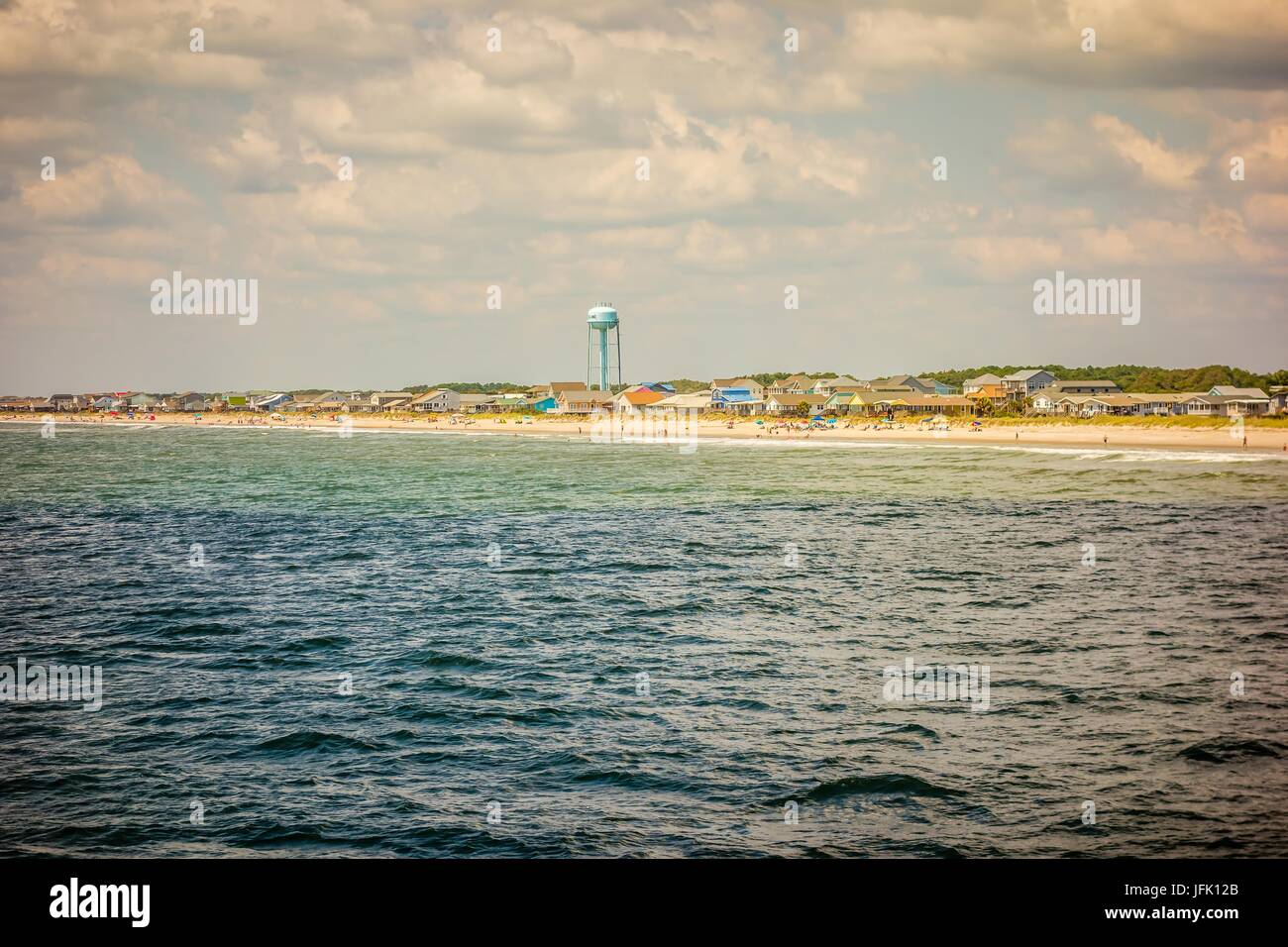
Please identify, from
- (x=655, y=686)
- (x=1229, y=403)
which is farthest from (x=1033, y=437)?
(x=655, y=686)

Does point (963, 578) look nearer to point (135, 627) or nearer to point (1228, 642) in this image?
point (1228, 642)

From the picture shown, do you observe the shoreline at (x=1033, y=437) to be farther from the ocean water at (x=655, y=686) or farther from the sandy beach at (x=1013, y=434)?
the ocean water at (x=655, y=686)

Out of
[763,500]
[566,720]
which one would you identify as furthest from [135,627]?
[763,500]

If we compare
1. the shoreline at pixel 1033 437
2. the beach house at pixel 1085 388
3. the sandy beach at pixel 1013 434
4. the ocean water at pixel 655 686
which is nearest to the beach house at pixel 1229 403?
the sandy beach at pixel 1013 434

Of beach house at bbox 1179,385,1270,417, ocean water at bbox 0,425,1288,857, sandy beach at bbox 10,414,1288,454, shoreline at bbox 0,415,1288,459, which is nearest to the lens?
ocean water at bbox 0,425,1288,857

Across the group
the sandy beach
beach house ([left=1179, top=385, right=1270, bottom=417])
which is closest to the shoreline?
the sandy beach

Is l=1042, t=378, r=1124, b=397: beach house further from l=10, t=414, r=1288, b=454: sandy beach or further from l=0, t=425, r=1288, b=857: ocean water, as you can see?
l=0, t=425, r=1288, b=857: ocean water

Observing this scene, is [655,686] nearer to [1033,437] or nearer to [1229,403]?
[1033,437]

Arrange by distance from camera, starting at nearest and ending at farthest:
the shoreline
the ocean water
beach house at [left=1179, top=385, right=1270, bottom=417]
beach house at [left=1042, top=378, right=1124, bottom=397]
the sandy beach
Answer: the ocean water → the shoreline → the sandy beach → beach house at [left=1179, top=385, right=1270, bottom=417] → beach house at [left=1042, top=378, right=1124, bottom=397]
